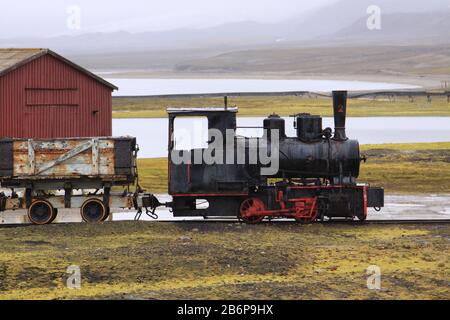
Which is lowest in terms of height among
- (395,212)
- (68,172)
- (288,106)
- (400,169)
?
(395,212)

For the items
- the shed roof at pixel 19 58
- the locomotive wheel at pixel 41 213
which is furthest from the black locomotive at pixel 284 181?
the shed roof at pixel 19 58

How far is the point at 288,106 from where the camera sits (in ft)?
231

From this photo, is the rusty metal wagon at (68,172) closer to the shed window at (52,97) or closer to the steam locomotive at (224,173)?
the steam locomotive at (224,173)

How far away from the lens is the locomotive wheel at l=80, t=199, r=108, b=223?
829 inches

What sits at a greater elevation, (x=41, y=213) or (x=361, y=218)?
(x=41, y=213)

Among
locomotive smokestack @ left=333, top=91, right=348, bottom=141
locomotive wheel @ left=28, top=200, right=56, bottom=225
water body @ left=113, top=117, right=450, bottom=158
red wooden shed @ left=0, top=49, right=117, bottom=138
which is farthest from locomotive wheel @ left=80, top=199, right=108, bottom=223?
water body @ left=113, top=117, right=450, bottom=158

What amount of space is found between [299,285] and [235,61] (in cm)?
16794

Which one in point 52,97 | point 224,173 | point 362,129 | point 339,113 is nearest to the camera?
point 224,173

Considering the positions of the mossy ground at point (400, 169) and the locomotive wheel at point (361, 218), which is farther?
the mossy ground at point (400, 169)

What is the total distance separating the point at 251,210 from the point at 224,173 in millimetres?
1207

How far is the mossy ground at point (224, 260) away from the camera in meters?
13.8

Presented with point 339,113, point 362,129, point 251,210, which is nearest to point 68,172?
point 251,210

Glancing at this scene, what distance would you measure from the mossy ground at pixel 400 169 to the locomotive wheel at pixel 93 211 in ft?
27.1

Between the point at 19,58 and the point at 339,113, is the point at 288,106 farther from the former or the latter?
the point at 339,113
